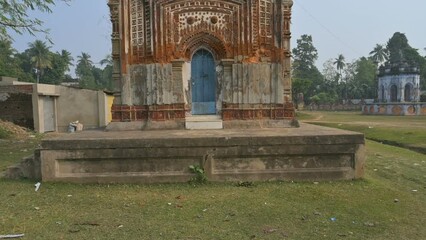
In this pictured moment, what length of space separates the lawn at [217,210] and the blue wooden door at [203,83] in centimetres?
332

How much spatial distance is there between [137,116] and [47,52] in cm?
5193

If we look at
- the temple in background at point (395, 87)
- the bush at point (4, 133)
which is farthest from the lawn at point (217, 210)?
the temple in background at point (395, 87)

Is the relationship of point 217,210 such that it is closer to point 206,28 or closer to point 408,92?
point 206,28

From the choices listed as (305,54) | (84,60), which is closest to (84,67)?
(84,60)

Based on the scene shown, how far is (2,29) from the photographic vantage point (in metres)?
11.2

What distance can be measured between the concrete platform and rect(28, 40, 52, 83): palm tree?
51944mm

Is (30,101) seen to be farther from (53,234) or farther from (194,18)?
(53,234)

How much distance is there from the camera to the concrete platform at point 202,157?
6820 mm

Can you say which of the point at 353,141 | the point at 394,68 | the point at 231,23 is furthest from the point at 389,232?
the point at 394,68

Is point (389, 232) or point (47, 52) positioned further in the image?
point (47, 52)

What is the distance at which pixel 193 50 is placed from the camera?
9508mm

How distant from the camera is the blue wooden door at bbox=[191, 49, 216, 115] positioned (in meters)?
9.62

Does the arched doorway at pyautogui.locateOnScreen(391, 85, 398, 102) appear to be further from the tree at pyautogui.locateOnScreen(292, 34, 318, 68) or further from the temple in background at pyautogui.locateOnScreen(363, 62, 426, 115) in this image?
the tree at pyautogui.locateOnScreen(292, 34, 318, 68)

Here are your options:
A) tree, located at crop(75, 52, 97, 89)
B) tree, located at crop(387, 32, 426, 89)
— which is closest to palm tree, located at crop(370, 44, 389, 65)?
tree, located at crop(387, 32, 426, 89)
